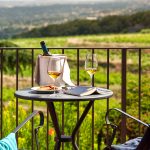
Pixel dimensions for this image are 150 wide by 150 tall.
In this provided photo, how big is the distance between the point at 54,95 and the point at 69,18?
22.5 m

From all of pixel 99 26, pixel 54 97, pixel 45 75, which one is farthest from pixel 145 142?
pixel 99 26

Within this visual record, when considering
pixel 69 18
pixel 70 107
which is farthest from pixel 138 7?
pixel 70 107

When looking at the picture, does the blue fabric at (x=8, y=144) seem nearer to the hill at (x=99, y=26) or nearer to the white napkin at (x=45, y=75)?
the white napkin at (x=45, y=75)

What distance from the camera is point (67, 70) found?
113 inches

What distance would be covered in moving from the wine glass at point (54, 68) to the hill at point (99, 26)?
65.3 ft

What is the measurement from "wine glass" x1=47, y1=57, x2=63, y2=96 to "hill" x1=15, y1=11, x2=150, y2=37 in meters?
19.9

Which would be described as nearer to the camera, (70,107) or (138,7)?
(70,107)

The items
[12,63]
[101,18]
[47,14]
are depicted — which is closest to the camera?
[12,63]

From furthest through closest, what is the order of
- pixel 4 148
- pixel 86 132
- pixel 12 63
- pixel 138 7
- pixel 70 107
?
pixel 138 7, pixel 12 63, pixel 70 107, pixel 86 132, pixel 4 148

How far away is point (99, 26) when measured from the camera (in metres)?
24.5

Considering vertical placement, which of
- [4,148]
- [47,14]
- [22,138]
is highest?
[47,14]

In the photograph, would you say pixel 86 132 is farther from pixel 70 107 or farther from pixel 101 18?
pixel 101 18

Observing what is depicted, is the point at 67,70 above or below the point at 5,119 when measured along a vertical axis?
above

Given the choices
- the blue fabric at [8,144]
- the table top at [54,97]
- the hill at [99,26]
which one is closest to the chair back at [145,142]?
the table top at [54,97]
